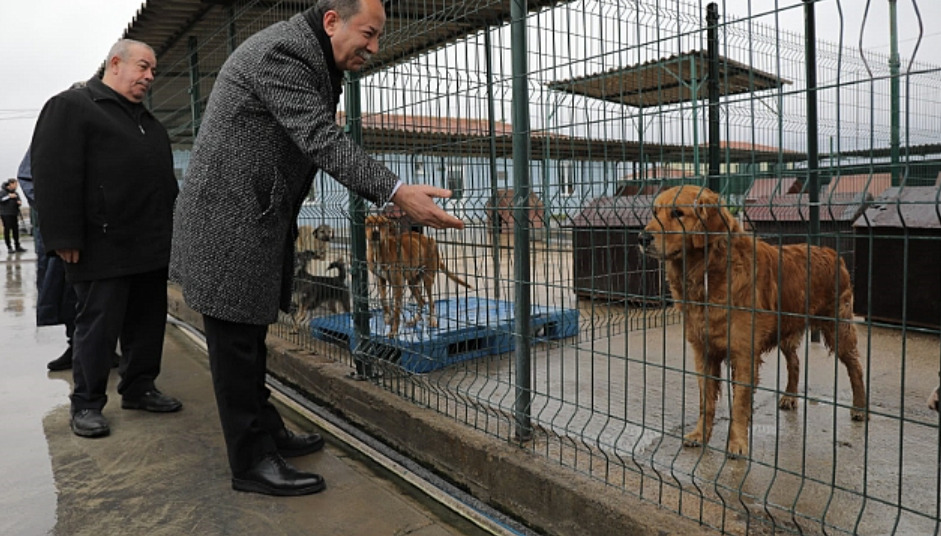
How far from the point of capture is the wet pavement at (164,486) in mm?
2611

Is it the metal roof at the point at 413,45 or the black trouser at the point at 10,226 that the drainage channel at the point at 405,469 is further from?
the black trouser at the point at 10,226

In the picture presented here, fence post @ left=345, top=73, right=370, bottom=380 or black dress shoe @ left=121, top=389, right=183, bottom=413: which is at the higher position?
fence post @ left=345, top=73, right=370, bottom=380

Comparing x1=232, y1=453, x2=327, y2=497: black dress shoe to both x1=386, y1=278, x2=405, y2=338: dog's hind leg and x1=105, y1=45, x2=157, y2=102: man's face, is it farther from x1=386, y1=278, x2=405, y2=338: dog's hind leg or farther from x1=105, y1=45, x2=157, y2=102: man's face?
x1=105, y1=45, x2=157, y2=102: man's face

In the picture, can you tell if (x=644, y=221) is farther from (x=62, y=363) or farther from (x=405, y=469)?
(x=62, y=363)

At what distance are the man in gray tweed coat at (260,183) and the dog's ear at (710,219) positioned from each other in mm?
957

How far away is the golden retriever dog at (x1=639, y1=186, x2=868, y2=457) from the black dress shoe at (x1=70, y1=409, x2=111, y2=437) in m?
2.97

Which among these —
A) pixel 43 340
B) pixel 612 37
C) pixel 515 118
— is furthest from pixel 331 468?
pixel 43 340

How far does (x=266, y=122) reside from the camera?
254cm

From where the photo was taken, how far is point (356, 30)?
2.53m

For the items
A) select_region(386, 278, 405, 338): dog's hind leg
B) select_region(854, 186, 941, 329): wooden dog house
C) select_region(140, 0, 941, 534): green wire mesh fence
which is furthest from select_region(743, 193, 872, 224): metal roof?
select_region(386, 278, 405, 338): dog's hind leg

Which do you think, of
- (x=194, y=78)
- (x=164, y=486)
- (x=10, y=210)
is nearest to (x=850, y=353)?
(x=164, y=486)

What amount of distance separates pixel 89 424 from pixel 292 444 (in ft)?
3.97

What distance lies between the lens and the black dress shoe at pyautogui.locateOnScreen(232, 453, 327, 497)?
2.82 meters

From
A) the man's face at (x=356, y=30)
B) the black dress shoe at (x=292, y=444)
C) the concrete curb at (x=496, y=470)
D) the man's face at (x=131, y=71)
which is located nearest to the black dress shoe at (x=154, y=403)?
the concrete curb at (x=496, y=470)
